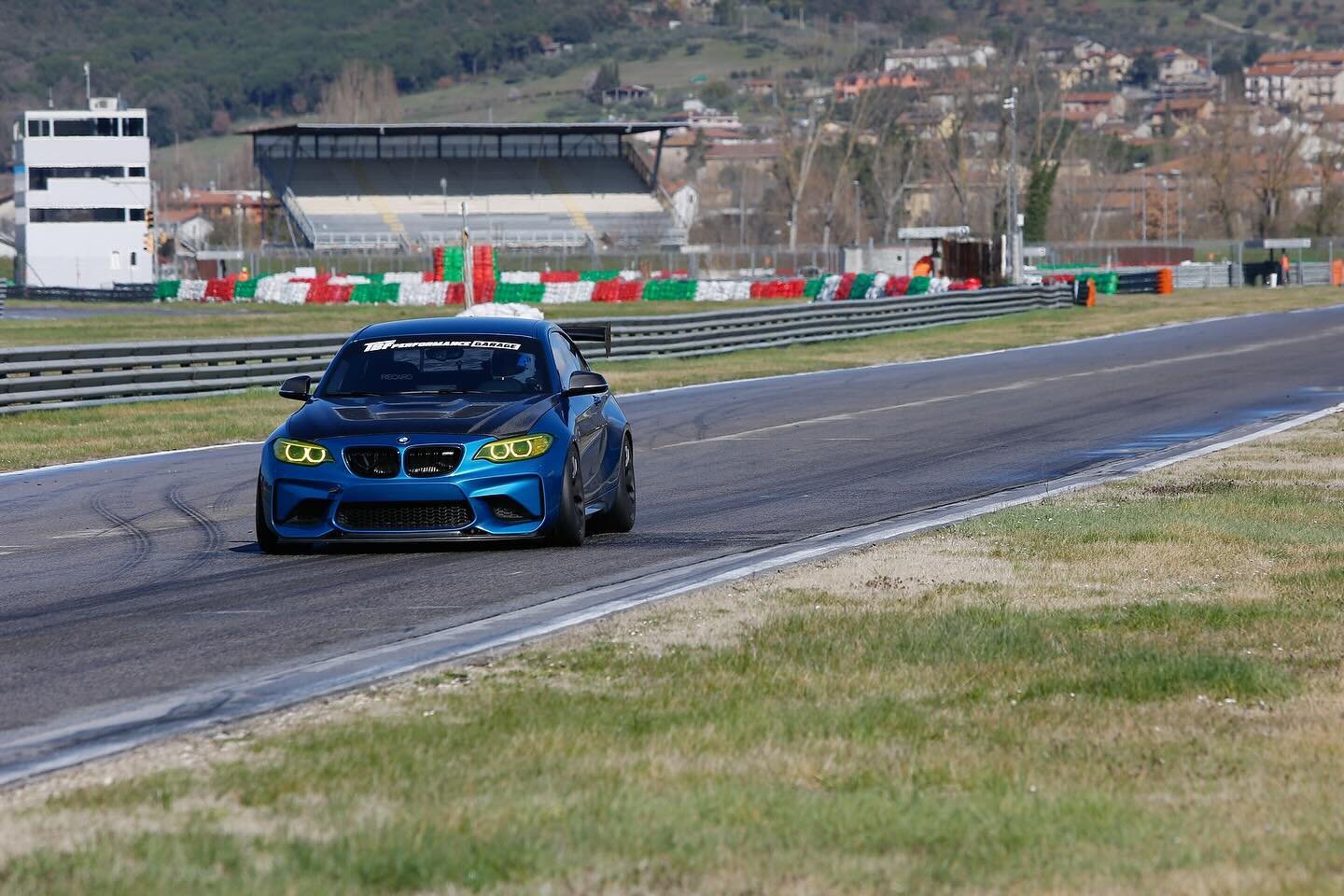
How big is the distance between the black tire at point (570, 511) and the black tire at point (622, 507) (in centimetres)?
71

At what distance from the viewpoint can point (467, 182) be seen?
109750 mm

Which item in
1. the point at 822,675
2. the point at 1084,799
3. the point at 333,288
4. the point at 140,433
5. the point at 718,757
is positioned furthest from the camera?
the point at 333,288

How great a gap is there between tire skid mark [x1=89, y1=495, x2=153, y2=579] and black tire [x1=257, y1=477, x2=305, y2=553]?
722 mm

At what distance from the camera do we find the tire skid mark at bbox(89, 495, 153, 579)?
35.9 ft

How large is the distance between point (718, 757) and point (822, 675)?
4.40 feet

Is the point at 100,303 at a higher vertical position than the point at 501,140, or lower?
lower

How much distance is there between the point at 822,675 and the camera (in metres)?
7.00

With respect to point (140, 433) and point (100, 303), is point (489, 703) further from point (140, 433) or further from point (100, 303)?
point (100, 303)

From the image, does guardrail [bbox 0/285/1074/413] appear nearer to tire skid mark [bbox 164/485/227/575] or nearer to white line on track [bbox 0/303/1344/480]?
white line on track [bbox 0/303/1344/480]

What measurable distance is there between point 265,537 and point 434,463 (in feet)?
3.61

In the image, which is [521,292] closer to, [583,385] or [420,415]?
[583,385]

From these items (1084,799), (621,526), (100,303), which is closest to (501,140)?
(100,303)

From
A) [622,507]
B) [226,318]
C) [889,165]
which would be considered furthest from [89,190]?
[622,507]

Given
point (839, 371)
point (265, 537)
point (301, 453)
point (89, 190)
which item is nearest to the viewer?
point (301, 453)
